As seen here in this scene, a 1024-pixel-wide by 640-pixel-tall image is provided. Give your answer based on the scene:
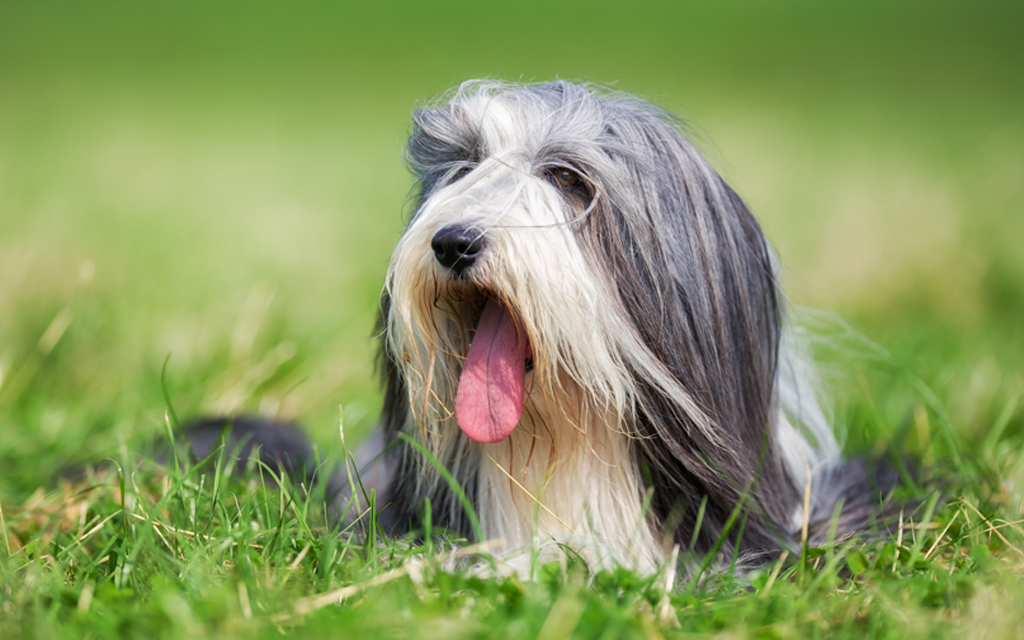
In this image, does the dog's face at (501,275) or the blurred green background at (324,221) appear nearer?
the dog's face at (501,275)

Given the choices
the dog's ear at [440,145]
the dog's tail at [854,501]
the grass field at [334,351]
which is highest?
the dog's ear at [440,145]

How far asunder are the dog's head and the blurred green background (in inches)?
16.4

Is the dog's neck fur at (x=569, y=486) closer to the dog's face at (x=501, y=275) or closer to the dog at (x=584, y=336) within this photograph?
the dog at (x=584, y=336)

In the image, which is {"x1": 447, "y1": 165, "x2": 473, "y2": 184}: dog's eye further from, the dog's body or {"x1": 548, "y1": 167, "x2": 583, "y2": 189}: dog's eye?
{"x1": 548, "y1": 167, "x2": 583, "y2": 189}: dog's eye

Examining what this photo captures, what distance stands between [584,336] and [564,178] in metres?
0.44

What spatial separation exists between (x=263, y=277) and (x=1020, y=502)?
182 inches

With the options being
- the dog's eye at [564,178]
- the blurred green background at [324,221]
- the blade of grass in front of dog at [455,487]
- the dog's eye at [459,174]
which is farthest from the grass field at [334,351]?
the dog's eye at [564,178]

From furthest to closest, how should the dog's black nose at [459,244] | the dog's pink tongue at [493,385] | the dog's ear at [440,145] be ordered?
1. the dog's ear at [440,145]
2. the dog's pink tongue at [493,385]
3. the dog's black nose at [459,244]

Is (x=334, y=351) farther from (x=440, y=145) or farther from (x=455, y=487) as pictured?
(x=455, y=487)

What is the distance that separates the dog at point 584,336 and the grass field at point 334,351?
23cm

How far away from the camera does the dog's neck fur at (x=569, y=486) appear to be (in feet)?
7.89

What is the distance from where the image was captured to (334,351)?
15.9 feet

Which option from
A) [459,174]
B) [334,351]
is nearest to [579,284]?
[459,174]

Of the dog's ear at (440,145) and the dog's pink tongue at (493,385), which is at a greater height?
the dog's ear at (440,145)
